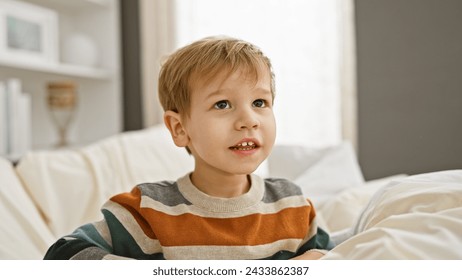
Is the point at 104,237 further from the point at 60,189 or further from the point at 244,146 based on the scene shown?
the point at 60,189

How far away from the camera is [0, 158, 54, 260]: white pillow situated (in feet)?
3.04

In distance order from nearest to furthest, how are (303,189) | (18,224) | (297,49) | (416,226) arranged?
(416,226) → (18,224) → (303,189) → (297,49)

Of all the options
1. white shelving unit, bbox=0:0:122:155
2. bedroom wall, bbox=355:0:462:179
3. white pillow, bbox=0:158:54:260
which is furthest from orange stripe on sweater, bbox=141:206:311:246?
white shelving unit, bbox=0:0:122:155

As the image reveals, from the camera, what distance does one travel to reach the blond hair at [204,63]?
0.62 m

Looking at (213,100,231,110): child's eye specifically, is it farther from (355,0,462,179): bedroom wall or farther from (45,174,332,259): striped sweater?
(355,0,462,179): bedroom wall

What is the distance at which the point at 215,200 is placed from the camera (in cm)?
65

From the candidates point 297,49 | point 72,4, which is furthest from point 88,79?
point 297,49

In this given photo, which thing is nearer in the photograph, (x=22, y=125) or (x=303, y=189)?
(x=303, y=189)

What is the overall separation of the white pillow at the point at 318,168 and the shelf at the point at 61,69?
0.88 metres

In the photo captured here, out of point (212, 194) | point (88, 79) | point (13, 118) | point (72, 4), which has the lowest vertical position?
point (212, 194)

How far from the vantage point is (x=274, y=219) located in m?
0.67

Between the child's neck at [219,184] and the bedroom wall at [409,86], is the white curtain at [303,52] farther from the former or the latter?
the child's neck at [219,184]

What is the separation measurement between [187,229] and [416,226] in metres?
0.26

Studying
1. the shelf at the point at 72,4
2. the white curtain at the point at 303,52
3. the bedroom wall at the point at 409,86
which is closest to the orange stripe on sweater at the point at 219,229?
the bedroom wall at the point at 409,86
